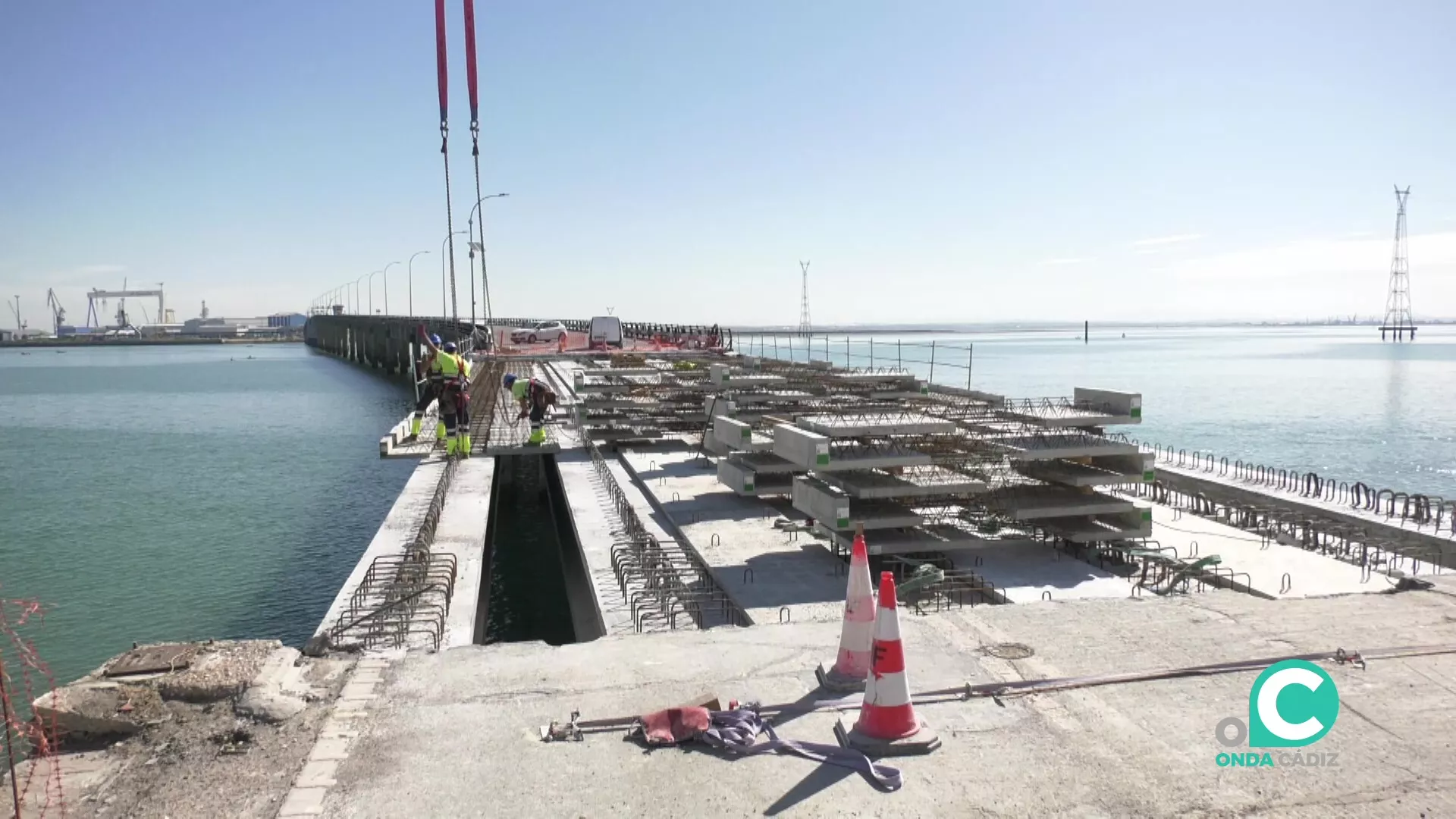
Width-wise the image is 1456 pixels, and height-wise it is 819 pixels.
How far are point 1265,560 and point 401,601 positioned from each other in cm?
1641

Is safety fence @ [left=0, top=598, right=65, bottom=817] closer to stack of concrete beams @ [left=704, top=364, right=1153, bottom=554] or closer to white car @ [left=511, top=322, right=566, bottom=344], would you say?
stack of concrete beams @ [left=704, top=364, right=1153, bottom=554]

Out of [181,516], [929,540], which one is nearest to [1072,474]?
[929,540]

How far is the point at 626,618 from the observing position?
47.6 ft

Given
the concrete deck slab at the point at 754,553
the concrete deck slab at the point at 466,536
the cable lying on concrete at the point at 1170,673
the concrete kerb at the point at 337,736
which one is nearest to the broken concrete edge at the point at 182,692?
the concrete kerb at the point at 337,736

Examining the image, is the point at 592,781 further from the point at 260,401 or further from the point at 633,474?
the point at 260,401

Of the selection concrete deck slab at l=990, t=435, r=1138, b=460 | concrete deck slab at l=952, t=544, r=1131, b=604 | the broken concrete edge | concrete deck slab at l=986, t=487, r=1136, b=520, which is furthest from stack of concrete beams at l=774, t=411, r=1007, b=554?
the broken concrete edge

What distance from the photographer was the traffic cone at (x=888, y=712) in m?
7.82

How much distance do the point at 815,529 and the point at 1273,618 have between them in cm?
1039

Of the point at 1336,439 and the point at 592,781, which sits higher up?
the point at 592,781

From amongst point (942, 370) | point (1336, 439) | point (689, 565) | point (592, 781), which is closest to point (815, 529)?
point (689, 565)

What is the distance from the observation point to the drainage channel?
23.0 metres

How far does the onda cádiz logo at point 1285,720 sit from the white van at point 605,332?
7634 cm

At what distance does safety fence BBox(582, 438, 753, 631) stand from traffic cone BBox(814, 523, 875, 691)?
453cm

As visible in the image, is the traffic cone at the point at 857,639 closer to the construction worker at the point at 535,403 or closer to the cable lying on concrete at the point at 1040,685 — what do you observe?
the cable lying on concrete at the point at 1040,685
